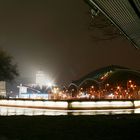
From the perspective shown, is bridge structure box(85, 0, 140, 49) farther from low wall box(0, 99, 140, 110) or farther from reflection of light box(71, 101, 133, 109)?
low wall box(0, 99, 140, 110)

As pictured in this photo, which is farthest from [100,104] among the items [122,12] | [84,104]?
[122,12]

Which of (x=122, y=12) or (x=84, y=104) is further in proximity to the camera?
(x=84, y=104)

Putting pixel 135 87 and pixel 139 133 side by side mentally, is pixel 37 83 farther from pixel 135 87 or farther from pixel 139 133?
pixel 139 133

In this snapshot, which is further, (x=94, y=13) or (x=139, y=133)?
(x=139, y=133)

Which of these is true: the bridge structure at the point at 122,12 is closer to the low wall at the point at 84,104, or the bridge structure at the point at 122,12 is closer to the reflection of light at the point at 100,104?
the reflection of light at the point at 100,104

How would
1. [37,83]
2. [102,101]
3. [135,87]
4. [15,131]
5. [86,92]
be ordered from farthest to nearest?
[37,83]
[86,92]
[135,87]
[102,101]
[15,131]

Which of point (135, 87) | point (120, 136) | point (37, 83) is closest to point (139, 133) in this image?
point (120, 136)

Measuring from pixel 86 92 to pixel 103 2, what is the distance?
162455 millimetres

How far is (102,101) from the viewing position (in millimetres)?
40375

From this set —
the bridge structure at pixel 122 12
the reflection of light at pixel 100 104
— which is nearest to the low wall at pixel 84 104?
the reflection of light at pixel 100 104

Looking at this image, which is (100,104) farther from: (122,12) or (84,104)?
(122,12)

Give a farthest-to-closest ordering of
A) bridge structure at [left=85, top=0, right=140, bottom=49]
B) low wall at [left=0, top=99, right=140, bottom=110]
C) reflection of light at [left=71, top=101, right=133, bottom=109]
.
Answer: low wall at [left=0, top=99, right=140, bottom=110] < reflection of light at [left=71, top=101, right=133, bottom=109] < bridge structure at [left=85, top=0, right=140, bottom=49]

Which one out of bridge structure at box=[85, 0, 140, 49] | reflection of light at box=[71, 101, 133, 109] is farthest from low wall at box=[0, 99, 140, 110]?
bridge structure at box=[85, 0, 140, 49]

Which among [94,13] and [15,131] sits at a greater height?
[94,13]
